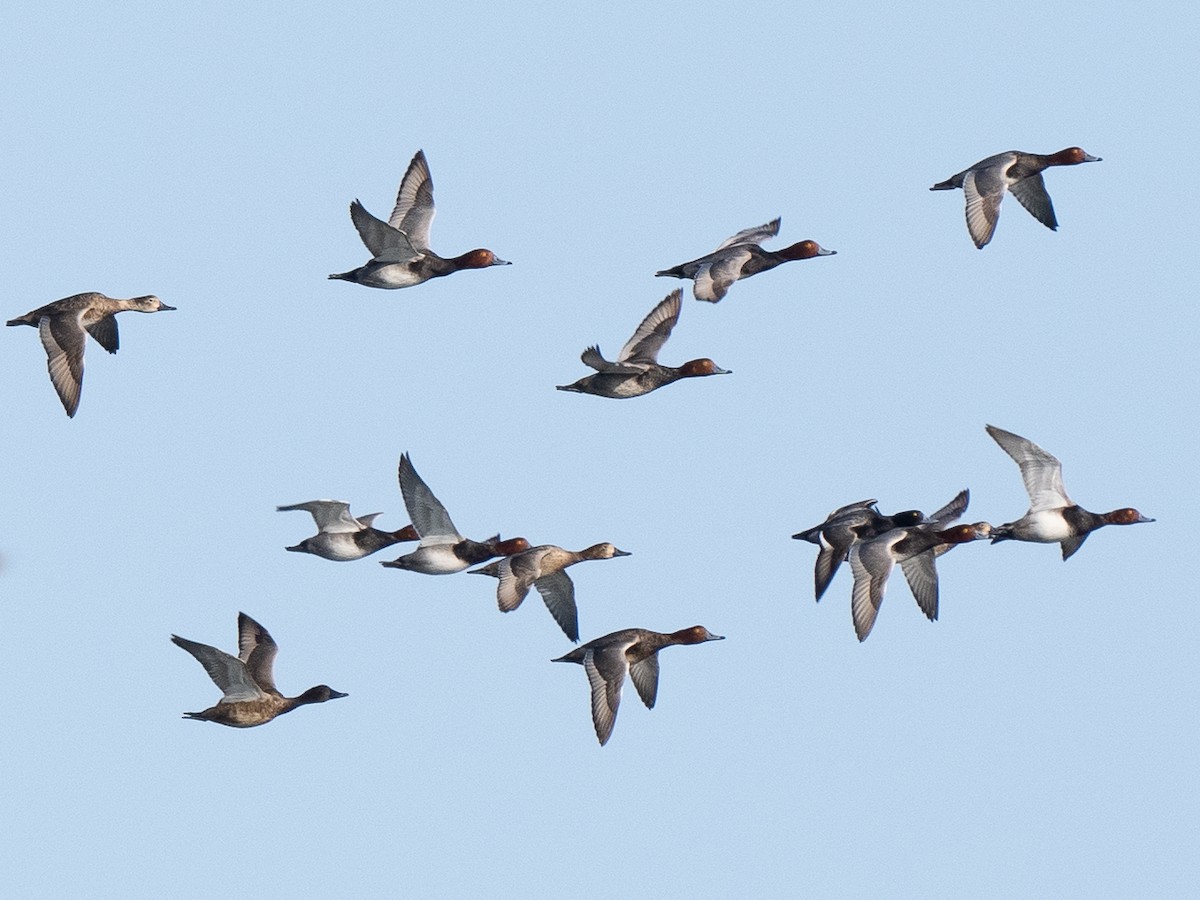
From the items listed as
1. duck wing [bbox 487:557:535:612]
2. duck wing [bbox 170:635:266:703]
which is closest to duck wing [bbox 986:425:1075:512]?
duck wing [bbox 487:557:535:612]

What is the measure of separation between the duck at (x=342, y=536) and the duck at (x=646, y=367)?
3.05 m

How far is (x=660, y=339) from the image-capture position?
89.5 ft

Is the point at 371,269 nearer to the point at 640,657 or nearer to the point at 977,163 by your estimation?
the point at 640,657

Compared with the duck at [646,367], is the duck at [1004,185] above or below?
above

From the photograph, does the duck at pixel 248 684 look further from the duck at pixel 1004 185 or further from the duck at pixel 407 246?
the duck at pixel 1004 185

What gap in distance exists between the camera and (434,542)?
1017 inches

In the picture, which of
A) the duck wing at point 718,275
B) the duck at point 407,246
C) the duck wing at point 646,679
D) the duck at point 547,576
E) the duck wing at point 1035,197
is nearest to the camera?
the duck at point 547,576

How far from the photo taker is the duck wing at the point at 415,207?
27.5 meters

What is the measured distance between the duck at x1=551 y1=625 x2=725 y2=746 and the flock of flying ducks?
0.02 metres

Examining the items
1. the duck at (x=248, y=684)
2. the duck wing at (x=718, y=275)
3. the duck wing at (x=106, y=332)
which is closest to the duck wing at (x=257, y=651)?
the duck at (x=248, y=684)

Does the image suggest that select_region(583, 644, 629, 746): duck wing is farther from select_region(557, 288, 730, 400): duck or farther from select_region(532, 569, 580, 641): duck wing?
select_region(557, 288, 730, 400): duck

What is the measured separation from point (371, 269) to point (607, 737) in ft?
22.4

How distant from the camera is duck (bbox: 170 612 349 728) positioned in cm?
2442

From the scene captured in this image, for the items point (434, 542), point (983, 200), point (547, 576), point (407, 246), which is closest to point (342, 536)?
point (434, 542)
